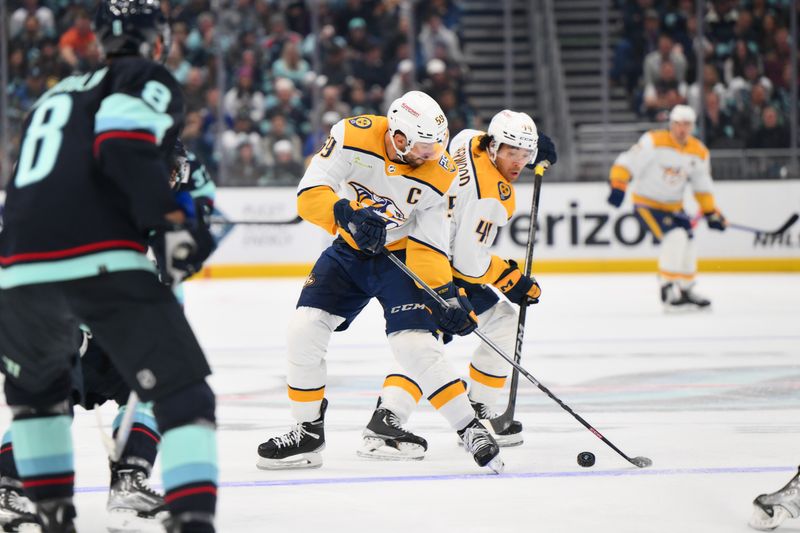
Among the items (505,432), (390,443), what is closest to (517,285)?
(505,432)

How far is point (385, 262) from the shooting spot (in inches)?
165

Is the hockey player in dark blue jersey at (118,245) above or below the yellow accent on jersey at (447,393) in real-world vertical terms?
above

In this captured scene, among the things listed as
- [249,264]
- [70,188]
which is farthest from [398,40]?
[70,188]

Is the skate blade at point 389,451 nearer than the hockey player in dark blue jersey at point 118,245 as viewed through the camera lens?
No

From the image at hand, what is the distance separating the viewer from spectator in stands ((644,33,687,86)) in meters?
12.4

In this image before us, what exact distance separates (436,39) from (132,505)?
10.1 meters

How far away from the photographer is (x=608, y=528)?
309cm

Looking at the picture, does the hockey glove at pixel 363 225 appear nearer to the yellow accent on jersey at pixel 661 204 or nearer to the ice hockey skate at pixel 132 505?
the ice hockey skate at pixel 132 505

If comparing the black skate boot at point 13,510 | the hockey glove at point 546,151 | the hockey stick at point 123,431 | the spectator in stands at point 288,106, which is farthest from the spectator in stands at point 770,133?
the hockey stick at point 123,431

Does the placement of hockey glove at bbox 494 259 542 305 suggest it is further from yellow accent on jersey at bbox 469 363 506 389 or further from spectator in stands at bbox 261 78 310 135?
spectator in stands at bbox 261 78 310 135

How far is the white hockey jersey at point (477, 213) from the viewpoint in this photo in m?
4.48

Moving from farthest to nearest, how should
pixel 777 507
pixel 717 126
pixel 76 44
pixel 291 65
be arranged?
pixel 291 65 < pixel 76 44 < pixel 717 126 < pixel 777 507

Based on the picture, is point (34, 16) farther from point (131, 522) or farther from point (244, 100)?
point (131, 522)

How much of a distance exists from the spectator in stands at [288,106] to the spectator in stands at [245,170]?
38 centimetres
